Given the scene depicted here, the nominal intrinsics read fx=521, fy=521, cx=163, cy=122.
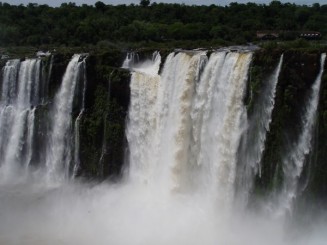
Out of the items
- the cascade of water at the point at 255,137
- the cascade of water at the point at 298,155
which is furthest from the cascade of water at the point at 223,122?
the cascade of water at the point at 298,155

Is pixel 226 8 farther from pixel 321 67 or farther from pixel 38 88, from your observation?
pixel 321 67

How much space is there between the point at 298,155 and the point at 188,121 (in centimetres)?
490

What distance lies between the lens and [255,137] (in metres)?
18.6

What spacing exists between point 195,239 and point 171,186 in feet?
10.4

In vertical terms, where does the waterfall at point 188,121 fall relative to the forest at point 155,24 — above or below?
below

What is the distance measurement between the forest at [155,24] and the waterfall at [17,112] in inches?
469

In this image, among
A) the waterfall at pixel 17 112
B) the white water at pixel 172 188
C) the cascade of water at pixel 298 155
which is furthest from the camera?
the waterfall at pixel 17 112

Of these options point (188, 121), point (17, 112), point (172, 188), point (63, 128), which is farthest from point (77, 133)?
point (188, 121)

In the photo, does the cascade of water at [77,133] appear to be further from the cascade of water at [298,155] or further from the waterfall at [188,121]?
the cascade of water at [298,155]

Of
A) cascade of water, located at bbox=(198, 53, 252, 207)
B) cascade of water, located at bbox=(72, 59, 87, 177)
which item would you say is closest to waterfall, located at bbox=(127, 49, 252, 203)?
cascade of water, located at bbox=(198, 53, 252, 207)

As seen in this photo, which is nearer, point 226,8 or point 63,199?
point 63,199

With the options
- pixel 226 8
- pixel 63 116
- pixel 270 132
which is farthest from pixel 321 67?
pixel 226 8

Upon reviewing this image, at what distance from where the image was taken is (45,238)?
1902cm

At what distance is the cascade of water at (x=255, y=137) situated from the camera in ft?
59.7
